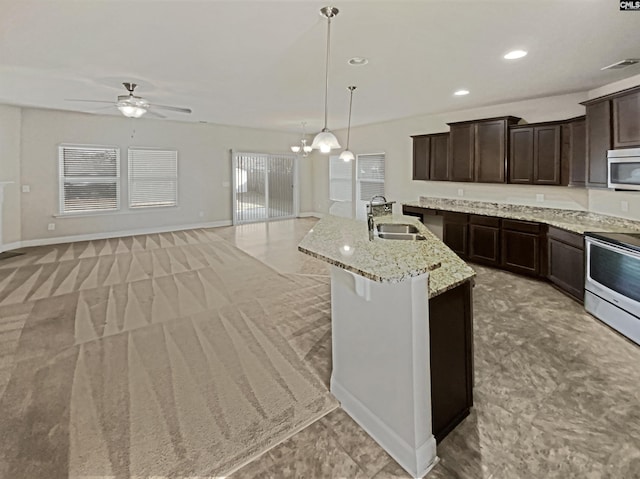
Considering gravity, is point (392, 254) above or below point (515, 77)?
below

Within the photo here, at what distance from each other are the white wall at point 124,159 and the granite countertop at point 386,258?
6.65m

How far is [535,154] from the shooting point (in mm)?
4785

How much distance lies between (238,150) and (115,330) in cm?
680

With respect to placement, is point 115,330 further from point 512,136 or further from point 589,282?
point 512,136

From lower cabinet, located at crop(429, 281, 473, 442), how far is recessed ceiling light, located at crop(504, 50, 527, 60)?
2649 mm

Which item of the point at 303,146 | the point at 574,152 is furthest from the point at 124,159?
the point at 574,152

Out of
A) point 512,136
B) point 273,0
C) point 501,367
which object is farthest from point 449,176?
point 273,0

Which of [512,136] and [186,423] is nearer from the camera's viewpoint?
[186,423]

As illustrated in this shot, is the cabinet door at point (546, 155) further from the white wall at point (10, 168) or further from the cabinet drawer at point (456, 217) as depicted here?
the white wall at point (10, 168)

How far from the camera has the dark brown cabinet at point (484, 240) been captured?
16.3 ft

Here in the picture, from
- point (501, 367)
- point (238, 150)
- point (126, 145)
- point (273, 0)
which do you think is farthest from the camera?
point (238, 150)

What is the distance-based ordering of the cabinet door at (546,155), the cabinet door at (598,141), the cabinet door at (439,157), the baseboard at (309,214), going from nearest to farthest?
1. the cabinet door at (598,141)
2. the cabinet door at (546,155)
3. the cabinet door at (439,157)
4. the baseboard at (309,214)

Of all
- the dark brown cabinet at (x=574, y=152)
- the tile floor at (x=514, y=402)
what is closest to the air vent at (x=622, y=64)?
the dark brown cabinet at (x=574, y=152)

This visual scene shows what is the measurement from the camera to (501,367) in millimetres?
2564
